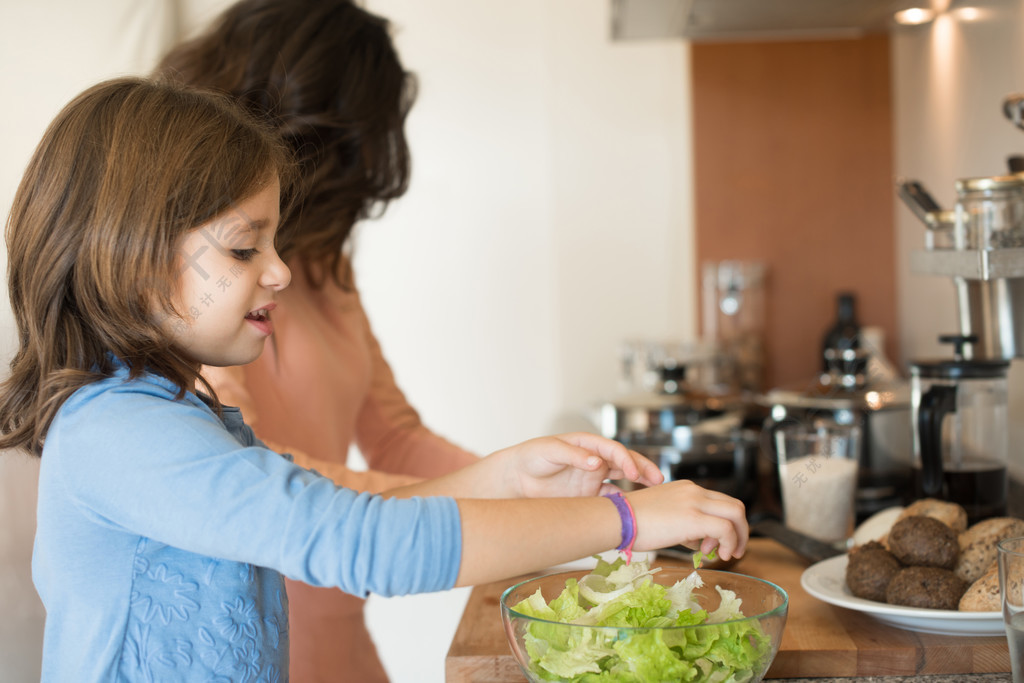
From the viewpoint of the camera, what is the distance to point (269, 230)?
2.67ft

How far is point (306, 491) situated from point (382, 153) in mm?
833

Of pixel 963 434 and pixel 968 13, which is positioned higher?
pixel 968 13

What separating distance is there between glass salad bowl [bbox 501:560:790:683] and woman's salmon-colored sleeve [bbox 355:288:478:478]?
26.6 inches

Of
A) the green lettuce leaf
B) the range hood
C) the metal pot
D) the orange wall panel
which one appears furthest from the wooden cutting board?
the orange wall panel

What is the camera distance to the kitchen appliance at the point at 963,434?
1156 mm

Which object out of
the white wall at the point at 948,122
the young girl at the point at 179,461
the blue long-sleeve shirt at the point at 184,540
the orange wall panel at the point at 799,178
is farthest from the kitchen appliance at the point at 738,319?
the blue long-sleeve shirt at the point at 184,540

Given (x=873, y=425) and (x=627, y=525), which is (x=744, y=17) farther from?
(x=627, y=525)

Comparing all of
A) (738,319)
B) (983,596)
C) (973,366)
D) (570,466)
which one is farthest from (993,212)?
(738,319)

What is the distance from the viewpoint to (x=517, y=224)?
3373mm

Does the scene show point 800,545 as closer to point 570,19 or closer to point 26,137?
point 26,137

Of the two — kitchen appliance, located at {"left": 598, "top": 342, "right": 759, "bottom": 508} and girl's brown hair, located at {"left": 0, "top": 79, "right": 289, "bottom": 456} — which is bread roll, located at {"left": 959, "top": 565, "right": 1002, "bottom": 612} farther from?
girl's brown hair, located at {"left": 0, "top": 79, "right": 289, "bottom": 456}

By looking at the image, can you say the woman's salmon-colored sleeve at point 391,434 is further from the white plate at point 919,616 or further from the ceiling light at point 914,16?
the ceiling light at point 914,16

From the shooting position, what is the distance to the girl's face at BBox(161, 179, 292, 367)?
0.76m

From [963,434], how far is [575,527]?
2.39 feet
